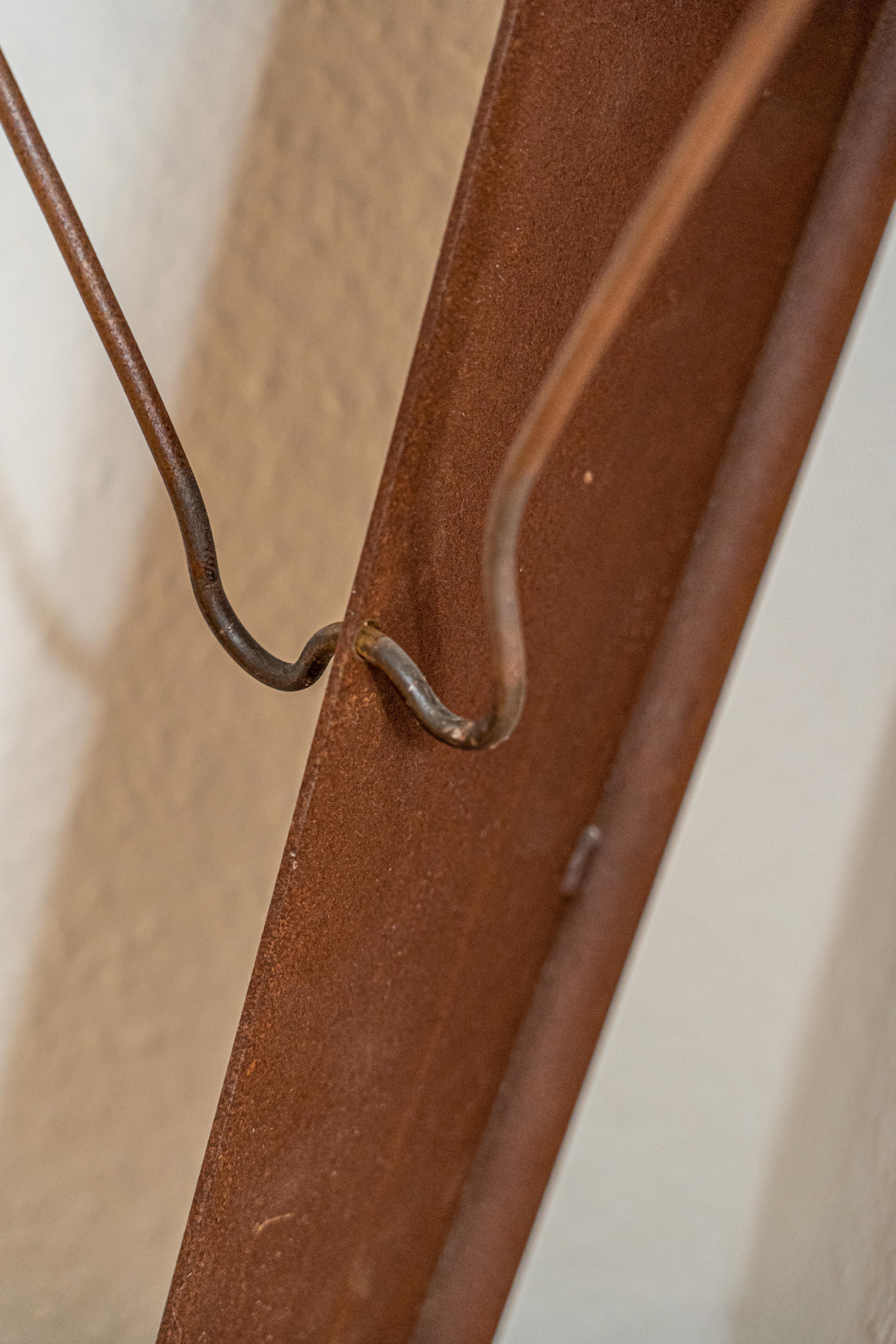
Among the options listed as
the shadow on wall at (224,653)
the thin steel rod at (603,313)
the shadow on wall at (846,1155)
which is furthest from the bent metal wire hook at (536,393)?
the shadow on wall at (846,1155)

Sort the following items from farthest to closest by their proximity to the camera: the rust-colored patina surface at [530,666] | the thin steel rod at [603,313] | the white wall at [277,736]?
1. the white wall at [277,736]
2. the rust-colored patina surface at [530,666]
3. the thin steel rod at [603,313]

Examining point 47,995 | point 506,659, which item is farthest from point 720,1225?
point 506,659

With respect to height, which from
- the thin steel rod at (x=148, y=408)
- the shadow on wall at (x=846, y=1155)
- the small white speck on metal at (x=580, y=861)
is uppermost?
the thin steel rod at (x=148, y=408)

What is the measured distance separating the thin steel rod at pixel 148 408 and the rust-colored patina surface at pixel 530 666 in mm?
59

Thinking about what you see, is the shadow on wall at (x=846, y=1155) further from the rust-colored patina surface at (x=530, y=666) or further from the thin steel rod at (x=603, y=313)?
the thin steel rod at (x=603, y=313)

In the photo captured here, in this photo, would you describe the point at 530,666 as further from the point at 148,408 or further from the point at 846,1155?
the point at 846,1155

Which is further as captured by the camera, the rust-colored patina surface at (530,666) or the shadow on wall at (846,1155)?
the shadow on wall at (846,1155)

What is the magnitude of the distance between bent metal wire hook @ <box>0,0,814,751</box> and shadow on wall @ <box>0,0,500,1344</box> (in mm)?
122

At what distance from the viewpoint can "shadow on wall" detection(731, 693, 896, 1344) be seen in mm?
500

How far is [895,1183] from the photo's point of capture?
0.49 m

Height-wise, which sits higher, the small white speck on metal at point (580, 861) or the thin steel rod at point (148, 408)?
the thin steel rod at point (148, 408)

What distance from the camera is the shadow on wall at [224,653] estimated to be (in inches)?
19.1

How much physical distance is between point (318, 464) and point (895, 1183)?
44 cm

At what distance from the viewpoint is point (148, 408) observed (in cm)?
36
